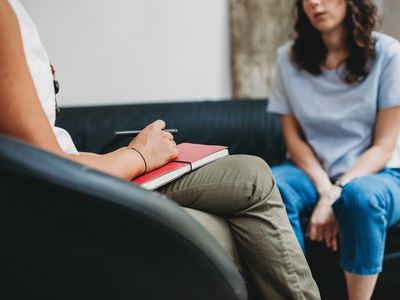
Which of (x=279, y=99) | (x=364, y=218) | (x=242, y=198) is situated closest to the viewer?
(x=242, y=198)

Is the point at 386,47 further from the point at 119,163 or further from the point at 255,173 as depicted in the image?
the point at 119,163

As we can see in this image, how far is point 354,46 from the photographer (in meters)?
1.51

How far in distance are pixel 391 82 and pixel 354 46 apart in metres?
0.18

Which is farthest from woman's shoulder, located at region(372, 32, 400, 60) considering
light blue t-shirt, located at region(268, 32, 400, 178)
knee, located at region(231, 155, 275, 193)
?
knee, located at region(231, 155, 275, 193)

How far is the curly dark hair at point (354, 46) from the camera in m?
1.48

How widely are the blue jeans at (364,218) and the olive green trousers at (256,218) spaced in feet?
1.05

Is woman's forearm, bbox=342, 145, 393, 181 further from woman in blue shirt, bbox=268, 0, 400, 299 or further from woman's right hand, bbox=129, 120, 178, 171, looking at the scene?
woman's right hand, bbox=129, 120, 178, 171

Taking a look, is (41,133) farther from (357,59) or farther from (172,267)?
(357,59)

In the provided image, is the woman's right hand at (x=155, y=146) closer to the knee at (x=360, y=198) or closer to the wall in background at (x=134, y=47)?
the knee at (x=360, y=198)

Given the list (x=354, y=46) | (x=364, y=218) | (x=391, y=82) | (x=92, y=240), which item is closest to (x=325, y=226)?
(x=364, y=218)

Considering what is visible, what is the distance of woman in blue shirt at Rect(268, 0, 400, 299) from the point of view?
1271 millimetres

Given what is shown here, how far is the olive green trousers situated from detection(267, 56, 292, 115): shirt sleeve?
691 millimetres

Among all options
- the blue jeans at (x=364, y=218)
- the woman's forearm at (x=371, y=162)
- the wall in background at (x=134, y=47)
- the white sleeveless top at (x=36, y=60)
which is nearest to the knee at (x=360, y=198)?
the blue jeans at (x=364, y=218)

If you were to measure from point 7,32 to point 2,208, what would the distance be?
27 cm
